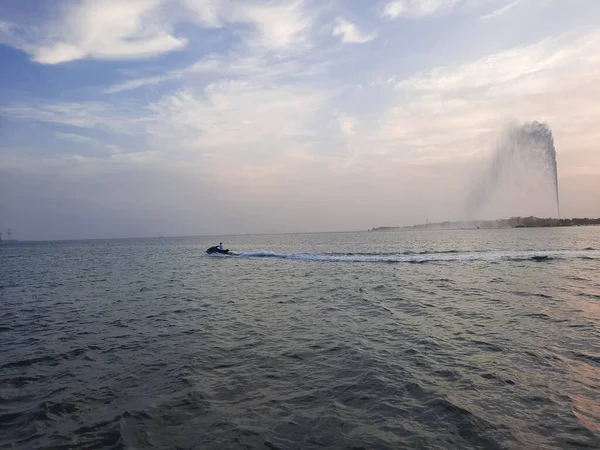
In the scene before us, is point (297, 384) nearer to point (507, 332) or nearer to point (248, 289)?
point (507, 332)

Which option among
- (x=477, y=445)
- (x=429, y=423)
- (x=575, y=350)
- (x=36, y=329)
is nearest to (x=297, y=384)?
(x=429, y=423)

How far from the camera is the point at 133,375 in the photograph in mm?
12766

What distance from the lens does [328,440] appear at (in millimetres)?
8180

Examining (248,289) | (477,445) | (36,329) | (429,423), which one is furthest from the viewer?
(248,289)

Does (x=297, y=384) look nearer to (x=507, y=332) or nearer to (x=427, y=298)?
(x=507, y=332)

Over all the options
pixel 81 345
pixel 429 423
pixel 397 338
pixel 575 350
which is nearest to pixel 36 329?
pixel 81 345

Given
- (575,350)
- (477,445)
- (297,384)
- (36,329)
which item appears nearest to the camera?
(477,445)

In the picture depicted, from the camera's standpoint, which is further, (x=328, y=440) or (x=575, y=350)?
(x=575, y=350)

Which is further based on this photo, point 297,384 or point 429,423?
point 297,384

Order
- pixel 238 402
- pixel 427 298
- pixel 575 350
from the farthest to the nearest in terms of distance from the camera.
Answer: pixel 427 298 < pixel 575 350 < pixel 238 402

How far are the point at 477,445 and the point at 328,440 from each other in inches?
125

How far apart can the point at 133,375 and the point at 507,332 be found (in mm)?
15821

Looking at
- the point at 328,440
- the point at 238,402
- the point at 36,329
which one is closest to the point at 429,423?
the point at 328,440

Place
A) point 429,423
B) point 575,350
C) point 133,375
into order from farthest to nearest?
point 575,350
point 133,375
point 429,423
